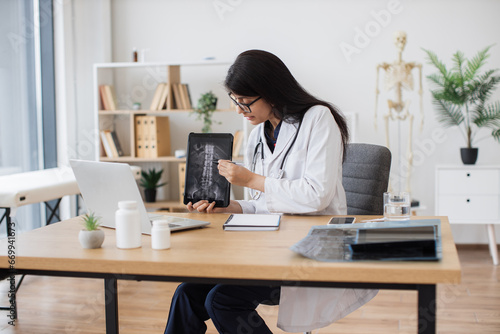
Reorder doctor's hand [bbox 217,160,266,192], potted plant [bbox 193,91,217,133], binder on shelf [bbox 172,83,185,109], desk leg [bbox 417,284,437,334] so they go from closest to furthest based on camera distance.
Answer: desk leg [bbox 417,284,437,334] → doctor's hand [bbox 217,160,266,192] → potted plant [bbox 193,91,217,133] → binder on shelf [bbox 172,83,185,109]

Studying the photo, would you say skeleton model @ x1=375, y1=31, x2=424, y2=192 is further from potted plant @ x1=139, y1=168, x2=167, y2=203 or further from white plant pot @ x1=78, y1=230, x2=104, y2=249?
white plant pot @ x1=78, y1=230, x2=104, y2=249

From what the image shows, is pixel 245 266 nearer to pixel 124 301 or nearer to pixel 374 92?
pixel 124 301

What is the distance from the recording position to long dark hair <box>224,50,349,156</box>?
72.9 inches

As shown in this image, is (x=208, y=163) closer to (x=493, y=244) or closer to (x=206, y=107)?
(x=206, y=107)

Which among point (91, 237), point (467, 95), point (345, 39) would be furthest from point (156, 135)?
point (91, 237)

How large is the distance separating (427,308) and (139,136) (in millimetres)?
3564

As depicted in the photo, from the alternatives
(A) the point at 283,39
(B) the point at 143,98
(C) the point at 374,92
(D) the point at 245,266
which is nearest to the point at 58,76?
(B) the point at 143,98

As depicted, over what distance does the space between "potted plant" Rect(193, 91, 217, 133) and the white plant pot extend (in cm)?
294

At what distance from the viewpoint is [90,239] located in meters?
1.36

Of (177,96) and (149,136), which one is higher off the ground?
(177,96)

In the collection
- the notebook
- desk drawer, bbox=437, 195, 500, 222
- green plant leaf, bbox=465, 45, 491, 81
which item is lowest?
desk drawer, bbox=437, 195, 500, 222

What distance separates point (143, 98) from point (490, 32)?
111 inches

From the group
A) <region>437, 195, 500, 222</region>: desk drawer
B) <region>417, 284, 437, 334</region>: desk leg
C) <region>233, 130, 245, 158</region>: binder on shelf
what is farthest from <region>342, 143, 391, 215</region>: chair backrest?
<region>233, 130, 245, 158</region>: binder on shelf

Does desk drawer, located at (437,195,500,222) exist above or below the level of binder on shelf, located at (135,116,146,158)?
below
